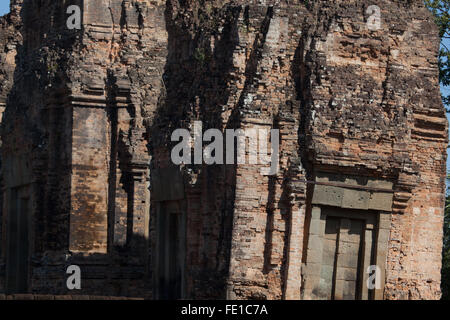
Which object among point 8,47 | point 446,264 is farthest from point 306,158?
point 446,264

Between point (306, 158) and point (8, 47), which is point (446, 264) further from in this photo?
point (306, 158)

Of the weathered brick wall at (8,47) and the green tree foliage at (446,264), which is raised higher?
the weathered brick wall at (8,47)

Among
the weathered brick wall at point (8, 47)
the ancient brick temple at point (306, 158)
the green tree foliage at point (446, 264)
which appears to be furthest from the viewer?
the weathered brick wall at point (8, 47)

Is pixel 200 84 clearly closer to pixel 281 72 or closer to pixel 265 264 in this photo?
pixel 281 72

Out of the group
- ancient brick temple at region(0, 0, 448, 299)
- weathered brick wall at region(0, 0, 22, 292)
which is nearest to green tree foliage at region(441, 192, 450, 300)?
ancient brick temple at region(0, 0, 448, 299)

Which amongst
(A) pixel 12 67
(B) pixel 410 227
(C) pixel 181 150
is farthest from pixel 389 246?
(A) pixel 12 67

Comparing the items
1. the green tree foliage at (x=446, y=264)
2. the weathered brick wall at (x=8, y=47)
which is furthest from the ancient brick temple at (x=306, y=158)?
the weathered brick wall at (x=8, y=47)

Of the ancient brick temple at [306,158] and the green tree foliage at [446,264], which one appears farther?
the green tree foliage at [446,264]

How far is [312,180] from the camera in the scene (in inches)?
797

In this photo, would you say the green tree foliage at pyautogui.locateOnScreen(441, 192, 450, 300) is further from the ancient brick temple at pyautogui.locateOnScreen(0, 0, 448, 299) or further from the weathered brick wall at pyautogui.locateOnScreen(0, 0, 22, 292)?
the weathered brick wall at pyautogui.locateOnScreen(0, 0, 22, 292)

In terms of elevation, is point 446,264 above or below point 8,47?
below

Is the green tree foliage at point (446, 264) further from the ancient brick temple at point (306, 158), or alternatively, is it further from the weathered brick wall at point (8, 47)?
the weathered brick wall at point (8, 47)

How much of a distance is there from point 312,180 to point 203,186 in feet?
5.71

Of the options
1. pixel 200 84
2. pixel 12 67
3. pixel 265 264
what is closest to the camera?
pixel 265 264
